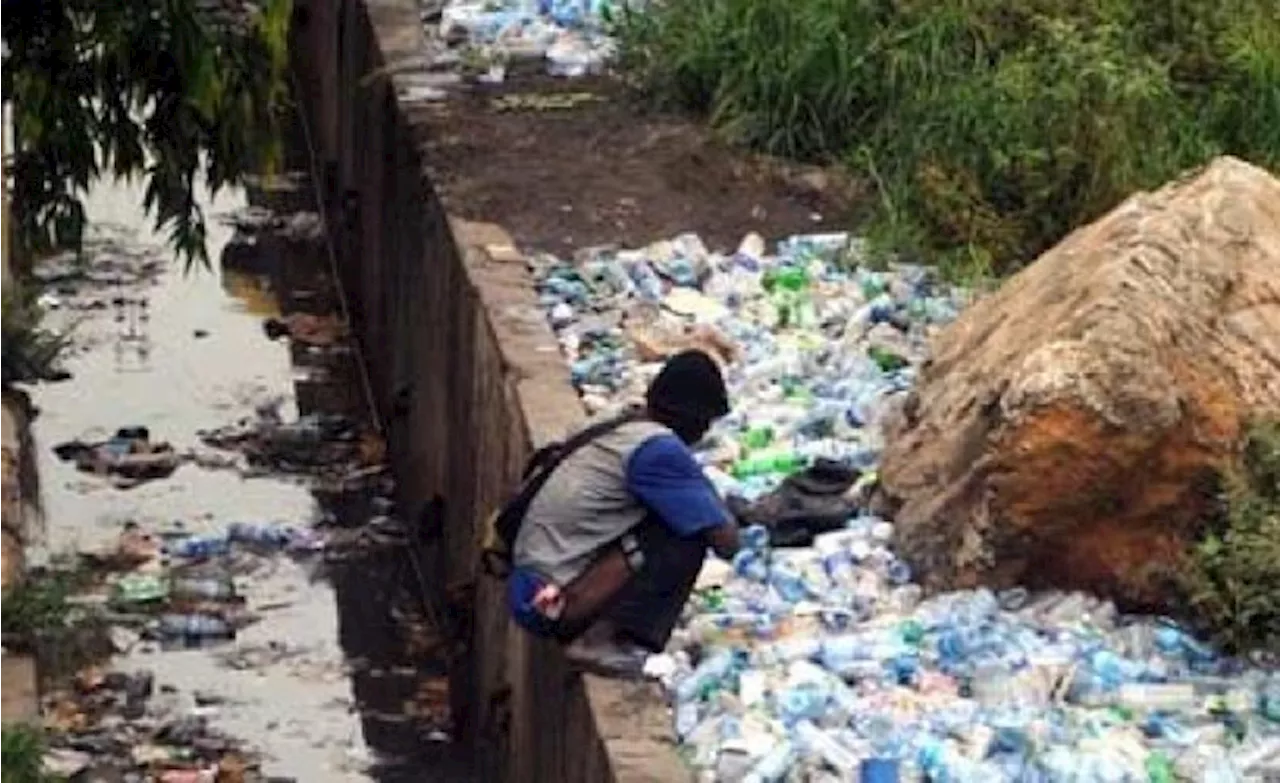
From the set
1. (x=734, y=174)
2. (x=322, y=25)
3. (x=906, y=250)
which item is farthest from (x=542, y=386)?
(x=322, y=25)

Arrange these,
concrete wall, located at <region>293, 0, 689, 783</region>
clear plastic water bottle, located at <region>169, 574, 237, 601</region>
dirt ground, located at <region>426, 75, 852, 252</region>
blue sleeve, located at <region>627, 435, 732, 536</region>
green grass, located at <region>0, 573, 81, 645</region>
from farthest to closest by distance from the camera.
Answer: dirt ground, located at <region>426, 75, 852, 252</region> < clear plastic water bottle, located at <region>169, 574, 237, 601</region> < green grass, located at <region>0, 573, 81, 645</region> < concrete wall, located at <region>293, 0, 689, 783</region> < blue sleeve, located at <region>627, 435, 732, 536</region>

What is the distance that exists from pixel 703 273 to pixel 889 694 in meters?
3.85

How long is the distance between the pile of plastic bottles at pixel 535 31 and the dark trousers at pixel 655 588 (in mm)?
6162

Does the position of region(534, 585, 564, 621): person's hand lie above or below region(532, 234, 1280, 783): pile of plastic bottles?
above

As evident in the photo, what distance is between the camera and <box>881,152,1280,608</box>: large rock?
9242 millimetres

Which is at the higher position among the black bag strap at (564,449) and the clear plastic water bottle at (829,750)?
the black bag strap at (564,449)

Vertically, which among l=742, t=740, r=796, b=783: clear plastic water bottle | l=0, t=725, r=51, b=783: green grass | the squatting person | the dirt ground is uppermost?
the squatting person

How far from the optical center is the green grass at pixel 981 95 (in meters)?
12.5

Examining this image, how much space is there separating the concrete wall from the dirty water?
461 millimetres

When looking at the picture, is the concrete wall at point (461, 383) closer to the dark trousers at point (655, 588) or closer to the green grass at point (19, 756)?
the dark trousers at point (655, 588)

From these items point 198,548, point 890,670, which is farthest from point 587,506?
point 198,548

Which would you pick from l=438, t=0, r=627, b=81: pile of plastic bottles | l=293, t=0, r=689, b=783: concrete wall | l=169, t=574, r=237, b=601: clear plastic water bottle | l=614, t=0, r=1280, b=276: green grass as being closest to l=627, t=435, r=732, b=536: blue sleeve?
l=293, t=0, r=689, b=783: concrete wall

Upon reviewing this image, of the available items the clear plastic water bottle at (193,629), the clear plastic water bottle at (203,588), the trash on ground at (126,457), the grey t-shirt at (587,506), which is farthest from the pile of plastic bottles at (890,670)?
the trash on ground at (126,457)

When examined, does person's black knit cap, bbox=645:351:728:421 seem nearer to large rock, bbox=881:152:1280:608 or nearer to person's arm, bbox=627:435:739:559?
person's arm, bbox=627:435:739:559
